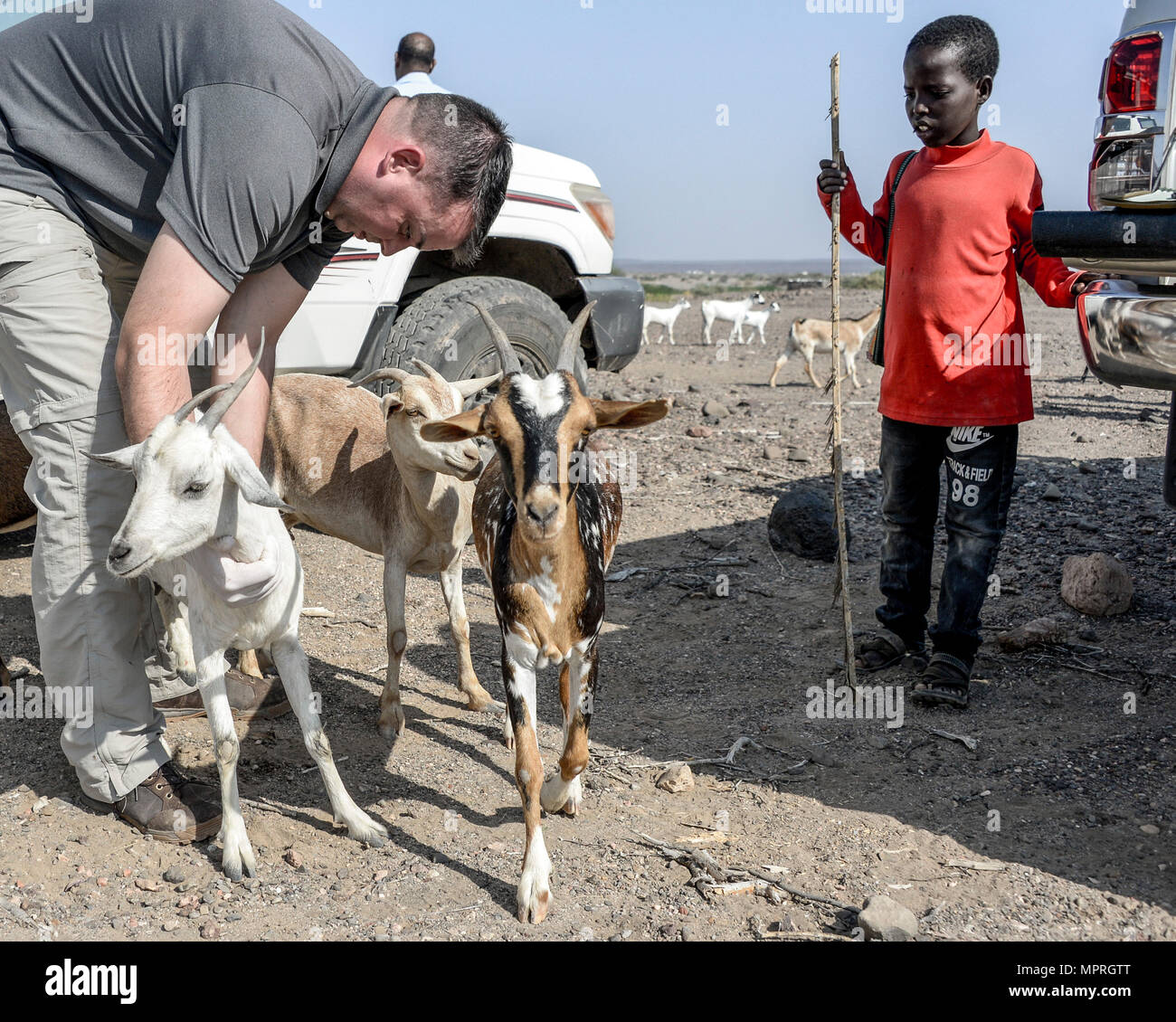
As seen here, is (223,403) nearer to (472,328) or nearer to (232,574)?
(232,574)

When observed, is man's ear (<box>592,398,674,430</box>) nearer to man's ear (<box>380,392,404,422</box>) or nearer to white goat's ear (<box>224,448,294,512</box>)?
white goat's ear (<box>224,448,294,512</box>)

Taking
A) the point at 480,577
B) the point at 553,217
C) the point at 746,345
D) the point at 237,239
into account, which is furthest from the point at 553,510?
the point at 746,345

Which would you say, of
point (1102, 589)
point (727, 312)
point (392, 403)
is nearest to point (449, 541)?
point (392, 403)

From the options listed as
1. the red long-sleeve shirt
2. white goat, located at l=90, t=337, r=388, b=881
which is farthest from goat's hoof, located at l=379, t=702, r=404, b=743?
the red long-sleeve shirt

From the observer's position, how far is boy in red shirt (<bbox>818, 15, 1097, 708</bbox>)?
14.1 feet

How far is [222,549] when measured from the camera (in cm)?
336

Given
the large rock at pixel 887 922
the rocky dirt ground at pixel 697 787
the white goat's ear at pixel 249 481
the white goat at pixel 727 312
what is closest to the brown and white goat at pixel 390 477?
the rocky dirt ground at pixel 697 787

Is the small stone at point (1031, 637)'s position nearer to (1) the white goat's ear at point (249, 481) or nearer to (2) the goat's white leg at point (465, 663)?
(2) the goat's white leg at point (465, 663)

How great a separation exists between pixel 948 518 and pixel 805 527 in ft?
5.83

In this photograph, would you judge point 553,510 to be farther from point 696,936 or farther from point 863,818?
point 863,818

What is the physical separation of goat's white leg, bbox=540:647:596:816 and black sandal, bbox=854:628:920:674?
1.67m

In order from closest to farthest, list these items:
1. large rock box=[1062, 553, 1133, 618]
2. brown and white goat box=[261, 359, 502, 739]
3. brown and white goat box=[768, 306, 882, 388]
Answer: brown and white goat box=[261, 359, 502, 739] < large rock box=[1062, 553, 1133, 618] < brown and white goat box=[768, 306, 882, 388]

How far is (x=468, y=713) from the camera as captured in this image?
4742mm
